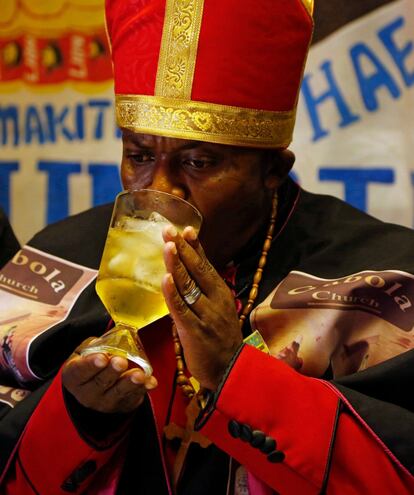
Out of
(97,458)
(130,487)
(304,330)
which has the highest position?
(304,330)

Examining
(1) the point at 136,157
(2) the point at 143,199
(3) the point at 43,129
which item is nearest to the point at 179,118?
(1) the point at 136,157

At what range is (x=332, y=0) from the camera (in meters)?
2.29

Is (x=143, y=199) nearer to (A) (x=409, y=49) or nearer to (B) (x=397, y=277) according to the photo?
(B) (x=397, y=277)

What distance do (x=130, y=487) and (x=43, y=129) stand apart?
1416mm

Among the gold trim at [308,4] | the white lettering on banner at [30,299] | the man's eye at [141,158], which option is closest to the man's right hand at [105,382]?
the white lettering on banner at [30,299]

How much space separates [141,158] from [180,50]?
20 cm

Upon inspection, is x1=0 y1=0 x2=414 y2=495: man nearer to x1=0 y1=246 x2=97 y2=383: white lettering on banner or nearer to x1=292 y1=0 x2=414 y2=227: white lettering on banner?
x1=0 y1=246 x2=97 y2=383: white lettering on banner

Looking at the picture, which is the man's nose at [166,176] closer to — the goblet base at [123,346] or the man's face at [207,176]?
the man's face at [207,176]

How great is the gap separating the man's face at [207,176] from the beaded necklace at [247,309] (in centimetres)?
7

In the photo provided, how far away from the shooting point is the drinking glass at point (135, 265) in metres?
1.15

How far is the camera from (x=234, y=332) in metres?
1.25

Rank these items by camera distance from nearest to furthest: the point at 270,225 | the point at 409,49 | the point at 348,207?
the point at 270,225 < the point at 348,207 < the point at 409,49

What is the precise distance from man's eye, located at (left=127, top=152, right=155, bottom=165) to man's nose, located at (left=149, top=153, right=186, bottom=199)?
29mm

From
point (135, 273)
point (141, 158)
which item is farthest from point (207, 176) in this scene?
point (135, 273)
